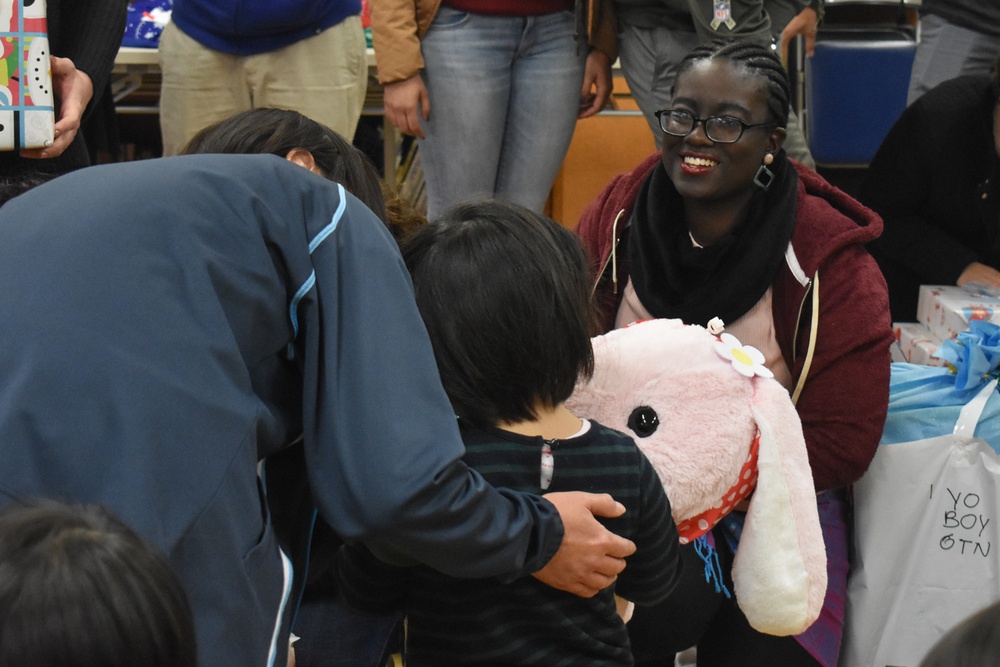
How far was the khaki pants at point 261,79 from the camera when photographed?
110 inches

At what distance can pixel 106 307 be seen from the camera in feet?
3.51

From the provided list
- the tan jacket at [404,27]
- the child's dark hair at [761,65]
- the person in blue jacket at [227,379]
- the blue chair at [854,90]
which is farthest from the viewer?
the blue chair at [854,90]

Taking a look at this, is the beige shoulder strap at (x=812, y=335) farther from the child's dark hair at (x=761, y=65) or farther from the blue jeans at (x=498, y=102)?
the blue jeans at (x=498, y=102)

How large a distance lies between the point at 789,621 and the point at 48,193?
1.07m

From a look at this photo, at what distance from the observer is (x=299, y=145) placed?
A: 170 centimetres

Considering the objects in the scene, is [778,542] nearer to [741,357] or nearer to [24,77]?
[741,357]

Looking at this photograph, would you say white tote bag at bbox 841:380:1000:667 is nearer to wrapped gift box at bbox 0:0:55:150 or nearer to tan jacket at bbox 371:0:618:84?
tan jacket at bbox 371:0:618:84

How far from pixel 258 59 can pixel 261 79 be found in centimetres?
5

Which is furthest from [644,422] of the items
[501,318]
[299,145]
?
[299,145]

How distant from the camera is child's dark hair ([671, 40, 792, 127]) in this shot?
2068 millimetres

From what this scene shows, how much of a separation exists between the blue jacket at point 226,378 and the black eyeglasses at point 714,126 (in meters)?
0.97

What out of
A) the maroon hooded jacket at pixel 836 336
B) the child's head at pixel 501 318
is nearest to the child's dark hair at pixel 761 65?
the maroon hooded jacket at pixel 836 336

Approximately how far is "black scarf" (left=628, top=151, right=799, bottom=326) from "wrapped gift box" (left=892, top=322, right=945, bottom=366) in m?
0.50

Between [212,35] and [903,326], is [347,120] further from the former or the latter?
[903,326]
